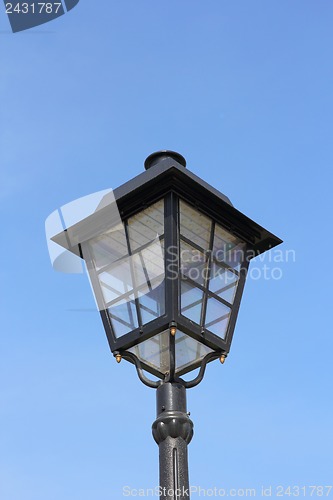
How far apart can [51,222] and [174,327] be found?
1324mm

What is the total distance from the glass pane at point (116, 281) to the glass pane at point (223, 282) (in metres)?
0.56

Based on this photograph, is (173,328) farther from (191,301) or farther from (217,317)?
(217,317)

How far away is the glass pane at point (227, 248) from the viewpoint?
5059 millimetres

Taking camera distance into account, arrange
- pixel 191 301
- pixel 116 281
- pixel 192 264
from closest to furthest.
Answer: pixel 191 301 → pixel 192 264 → pixel 116 281

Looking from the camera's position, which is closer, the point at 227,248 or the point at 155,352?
the point at 155,352

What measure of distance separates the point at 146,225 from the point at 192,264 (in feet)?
1.43

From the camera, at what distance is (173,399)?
15.2 feet

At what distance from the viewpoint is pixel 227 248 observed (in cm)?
516

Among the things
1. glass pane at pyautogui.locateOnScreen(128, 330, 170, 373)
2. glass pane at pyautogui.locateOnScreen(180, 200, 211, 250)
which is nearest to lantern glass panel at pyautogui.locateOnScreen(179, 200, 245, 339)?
glass pane at pyautogui.locateOnScreen(180, 200, 211, 250)

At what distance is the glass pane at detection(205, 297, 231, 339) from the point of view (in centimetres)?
481

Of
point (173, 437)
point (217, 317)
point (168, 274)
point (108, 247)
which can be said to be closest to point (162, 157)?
point (108, 247)

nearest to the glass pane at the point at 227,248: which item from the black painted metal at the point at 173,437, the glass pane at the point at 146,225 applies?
the glass pane at the point at 146,225

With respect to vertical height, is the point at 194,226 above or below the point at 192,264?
above

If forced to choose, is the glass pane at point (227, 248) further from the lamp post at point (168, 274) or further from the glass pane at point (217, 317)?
the glass pane at point (217, 317)
